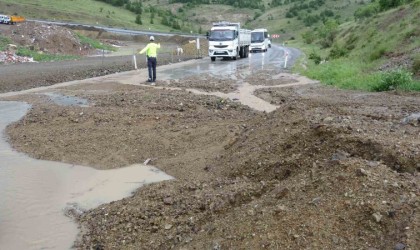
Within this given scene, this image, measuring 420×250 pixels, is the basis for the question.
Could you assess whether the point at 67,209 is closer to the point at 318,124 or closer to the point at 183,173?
the point at 183,173

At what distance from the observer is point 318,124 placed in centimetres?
821

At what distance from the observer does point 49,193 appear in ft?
27.3

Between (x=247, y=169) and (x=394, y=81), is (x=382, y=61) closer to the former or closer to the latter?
(x=394, y=81)

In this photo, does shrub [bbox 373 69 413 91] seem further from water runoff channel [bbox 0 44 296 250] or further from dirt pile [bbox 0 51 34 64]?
dirt pile [bbox 0 51 34 64]

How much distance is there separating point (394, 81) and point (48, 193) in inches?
509

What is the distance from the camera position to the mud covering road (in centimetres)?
498

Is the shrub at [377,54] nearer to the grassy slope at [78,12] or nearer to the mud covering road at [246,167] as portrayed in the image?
the mud covering road at [246,167]

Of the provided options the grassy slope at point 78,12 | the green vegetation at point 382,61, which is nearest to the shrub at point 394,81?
the green vegetation at point 382,61

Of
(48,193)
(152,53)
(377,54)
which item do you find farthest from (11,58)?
(48,193)

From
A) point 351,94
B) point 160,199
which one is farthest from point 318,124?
point 351,94

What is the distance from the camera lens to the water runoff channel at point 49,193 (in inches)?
263

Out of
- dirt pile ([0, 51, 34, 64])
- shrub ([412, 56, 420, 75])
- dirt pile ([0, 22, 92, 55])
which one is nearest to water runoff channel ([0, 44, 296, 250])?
shrub ([412, 56, 420, 75])

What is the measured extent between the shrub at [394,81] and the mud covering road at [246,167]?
5.29ft

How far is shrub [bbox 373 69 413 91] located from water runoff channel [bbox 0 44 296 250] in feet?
34.8
